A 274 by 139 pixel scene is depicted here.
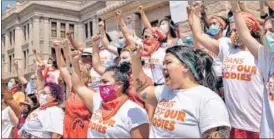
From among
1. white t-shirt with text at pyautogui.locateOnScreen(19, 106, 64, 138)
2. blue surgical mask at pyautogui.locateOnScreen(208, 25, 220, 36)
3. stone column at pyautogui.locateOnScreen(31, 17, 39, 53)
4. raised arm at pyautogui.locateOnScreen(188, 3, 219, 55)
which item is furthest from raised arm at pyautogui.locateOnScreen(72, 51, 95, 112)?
stone column at pyautogui.locateOnScreen(31, 17, 39, 53)

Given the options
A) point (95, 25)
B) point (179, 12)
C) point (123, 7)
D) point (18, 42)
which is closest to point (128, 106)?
point (179, 12)

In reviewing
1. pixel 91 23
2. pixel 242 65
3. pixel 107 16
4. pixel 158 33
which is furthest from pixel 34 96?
pixel 91 23

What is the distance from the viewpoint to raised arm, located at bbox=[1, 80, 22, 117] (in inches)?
235

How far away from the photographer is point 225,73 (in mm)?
4211

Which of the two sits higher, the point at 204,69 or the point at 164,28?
the point at 164,28

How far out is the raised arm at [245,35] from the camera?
151 inches

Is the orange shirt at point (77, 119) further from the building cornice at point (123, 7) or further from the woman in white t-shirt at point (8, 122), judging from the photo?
the building cornice at point (123, 7)

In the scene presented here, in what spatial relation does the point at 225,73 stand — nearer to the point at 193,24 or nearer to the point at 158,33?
the point at 193,24

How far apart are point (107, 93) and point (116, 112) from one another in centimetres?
23

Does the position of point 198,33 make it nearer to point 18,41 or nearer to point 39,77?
point 39,77

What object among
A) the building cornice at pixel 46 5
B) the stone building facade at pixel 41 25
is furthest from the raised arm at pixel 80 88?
the building cornice at pixel 46 5

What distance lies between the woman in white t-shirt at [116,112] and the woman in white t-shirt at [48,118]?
1139 mm

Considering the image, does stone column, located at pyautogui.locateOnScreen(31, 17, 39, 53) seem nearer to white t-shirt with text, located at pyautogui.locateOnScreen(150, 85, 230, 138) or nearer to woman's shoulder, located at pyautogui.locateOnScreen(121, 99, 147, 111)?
woman's shoulder, located at pyautogui.locateOnScreen(121, 99, 147, 111)

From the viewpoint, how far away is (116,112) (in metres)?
3.82
